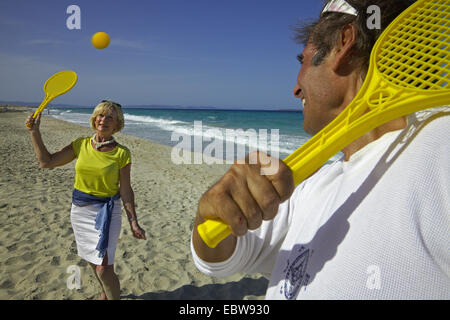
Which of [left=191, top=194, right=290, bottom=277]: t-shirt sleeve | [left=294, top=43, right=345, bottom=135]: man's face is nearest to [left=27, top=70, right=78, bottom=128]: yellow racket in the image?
[left=191, top=194, right=290, bottom=277]: t-shirt sleeve

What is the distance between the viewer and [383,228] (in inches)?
30.3

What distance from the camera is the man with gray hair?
713mm

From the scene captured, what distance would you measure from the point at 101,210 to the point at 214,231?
2.37 m

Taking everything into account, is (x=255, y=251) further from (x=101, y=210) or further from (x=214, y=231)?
(x=101, y=210)

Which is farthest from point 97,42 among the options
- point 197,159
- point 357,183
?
point 197,159

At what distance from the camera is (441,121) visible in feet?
2.70

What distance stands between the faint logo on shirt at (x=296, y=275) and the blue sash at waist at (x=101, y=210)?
7.25ft

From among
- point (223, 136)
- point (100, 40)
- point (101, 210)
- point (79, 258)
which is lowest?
point (79, 258)

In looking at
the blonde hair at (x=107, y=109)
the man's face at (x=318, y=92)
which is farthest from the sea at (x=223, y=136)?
the man's face at (x=318, y=92)

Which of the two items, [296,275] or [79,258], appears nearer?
[296,275]

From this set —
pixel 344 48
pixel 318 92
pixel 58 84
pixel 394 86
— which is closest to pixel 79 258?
pixel 58 84

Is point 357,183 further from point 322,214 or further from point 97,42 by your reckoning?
point 97,42

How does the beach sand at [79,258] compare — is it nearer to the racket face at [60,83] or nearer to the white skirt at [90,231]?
the white skirt at [90,231]

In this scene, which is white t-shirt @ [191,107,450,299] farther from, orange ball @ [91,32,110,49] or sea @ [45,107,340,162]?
sea @ [45,107,340,162]
